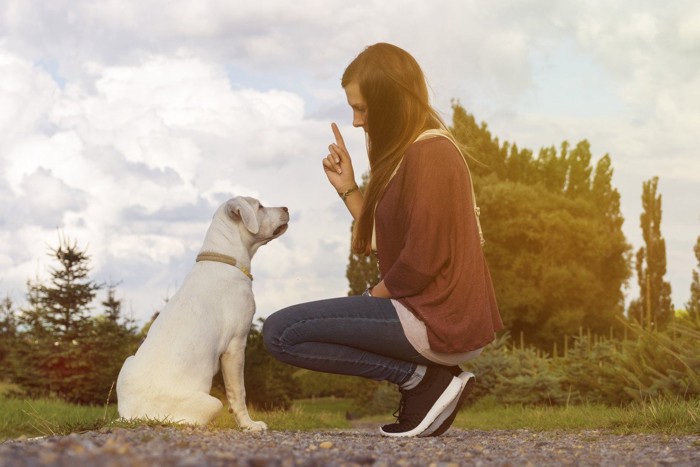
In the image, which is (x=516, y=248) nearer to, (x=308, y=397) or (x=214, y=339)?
(x=308, y=397)

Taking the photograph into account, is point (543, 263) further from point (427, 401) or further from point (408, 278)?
point (408, 278)

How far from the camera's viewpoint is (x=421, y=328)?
5.02 meters

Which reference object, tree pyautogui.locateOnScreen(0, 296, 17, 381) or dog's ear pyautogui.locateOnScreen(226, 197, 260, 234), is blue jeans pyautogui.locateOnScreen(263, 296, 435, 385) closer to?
A: dog's ear pyautogui.locateOnScreen(226, 197, 260, 234)

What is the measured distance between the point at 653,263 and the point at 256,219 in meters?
27.5

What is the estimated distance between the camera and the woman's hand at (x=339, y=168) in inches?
231

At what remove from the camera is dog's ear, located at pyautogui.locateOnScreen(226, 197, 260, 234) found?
607cm

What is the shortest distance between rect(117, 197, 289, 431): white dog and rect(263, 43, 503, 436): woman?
0.43m

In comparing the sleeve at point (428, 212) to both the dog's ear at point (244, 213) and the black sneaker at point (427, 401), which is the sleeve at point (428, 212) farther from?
the dog's ear at point (244, 213)

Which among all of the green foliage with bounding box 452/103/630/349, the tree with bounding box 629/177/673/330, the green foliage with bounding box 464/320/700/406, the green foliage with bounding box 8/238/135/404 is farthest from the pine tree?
the tree with bounding box 629/177/673/330

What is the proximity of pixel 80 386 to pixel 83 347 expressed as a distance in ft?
1.93

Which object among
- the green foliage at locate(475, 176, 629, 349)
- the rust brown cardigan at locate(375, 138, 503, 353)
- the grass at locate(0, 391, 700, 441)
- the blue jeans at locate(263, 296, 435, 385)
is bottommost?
the grass at locate(0, 391, 700, 441)

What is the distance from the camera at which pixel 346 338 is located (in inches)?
205

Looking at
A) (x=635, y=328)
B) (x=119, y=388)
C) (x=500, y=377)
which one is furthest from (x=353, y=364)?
(x=500, y=377)

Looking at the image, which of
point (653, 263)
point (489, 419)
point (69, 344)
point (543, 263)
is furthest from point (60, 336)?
point (653, 263)
